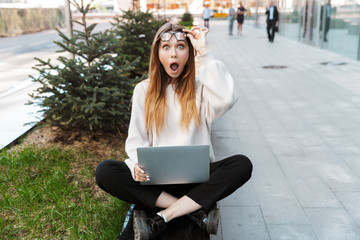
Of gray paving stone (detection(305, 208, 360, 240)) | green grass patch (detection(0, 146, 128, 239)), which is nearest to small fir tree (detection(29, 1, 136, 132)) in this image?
green grass patch (detection(0, 146, 128, 239))

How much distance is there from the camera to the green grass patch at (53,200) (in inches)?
115

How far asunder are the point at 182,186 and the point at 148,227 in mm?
379

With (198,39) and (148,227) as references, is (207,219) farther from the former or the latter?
(198,39)

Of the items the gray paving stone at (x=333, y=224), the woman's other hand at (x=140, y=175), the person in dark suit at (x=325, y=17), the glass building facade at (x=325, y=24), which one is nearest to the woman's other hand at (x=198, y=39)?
the woman's other hand at (x=140, y=175)

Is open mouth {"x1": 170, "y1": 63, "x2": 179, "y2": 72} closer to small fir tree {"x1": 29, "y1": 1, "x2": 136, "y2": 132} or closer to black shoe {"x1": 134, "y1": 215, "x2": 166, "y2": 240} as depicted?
black shoe {"x1": 134, "y1": 215, "x2": 166, "y2": 240}

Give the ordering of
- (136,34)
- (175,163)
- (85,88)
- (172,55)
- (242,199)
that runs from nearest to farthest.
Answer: (175,163) → (172,55) → (242,199) → (85,88) → (136,34)

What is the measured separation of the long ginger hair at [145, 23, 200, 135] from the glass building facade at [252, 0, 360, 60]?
422 inches

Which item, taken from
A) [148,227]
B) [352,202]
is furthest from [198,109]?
[352,202]

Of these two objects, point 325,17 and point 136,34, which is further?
point 325,17

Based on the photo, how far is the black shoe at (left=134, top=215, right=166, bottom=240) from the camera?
7.89ft

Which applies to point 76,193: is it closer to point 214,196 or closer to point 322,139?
point 214,196

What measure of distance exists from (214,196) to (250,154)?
2302mm

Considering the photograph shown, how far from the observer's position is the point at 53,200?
11.0 feet

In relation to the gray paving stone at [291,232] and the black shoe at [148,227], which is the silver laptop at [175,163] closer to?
the black shoe at [148,227]
